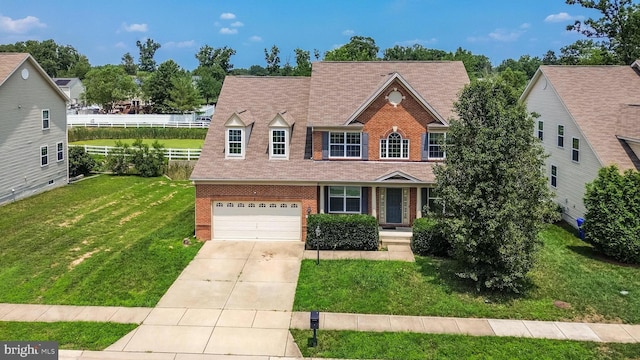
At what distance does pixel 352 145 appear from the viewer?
2206cm

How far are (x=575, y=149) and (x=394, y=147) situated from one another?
9.51 m

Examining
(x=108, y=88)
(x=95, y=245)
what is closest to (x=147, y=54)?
(x=108, y=88)

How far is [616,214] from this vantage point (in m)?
18.2

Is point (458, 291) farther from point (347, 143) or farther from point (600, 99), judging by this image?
point (600, 99)

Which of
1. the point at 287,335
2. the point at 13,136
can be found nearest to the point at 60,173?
the point at 13,136

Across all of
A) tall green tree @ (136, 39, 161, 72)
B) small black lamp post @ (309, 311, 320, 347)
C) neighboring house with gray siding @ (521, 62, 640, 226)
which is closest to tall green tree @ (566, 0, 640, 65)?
neighboring house with gray siding @ (521, 62, 640, 226)

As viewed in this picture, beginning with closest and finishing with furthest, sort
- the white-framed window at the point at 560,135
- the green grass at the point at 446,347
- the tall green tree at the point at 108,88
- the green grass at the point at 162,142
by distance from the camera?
the green grass at the point at 446,347 → the white-framed window at the point at 560,135 → the green grass at the point at 162,142 → the tall green tree at the point at 108,88

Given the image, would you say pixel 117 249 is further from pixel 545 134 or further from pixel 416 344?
pixel 545 134

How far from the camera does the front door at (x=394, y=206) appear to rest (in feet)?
71.2

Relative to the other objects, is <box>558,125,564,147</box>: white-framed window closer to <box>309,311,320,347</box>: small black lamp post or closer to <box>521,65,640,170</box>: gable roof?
<box>521,65,640,170</box>: gable roof

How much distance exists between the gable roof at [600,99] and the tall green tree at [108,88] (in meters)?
66.4

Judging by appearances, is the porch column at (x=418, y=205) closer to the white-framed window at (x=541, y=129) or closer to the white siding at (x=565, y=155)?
the white siding at (x=565, y=155)

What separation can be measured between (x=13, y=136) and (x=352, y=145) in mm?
19981

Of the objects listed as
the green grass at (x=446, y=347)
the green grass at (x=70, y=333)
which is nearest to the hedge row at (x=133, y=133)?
the green grass at (x=70, y=333)
